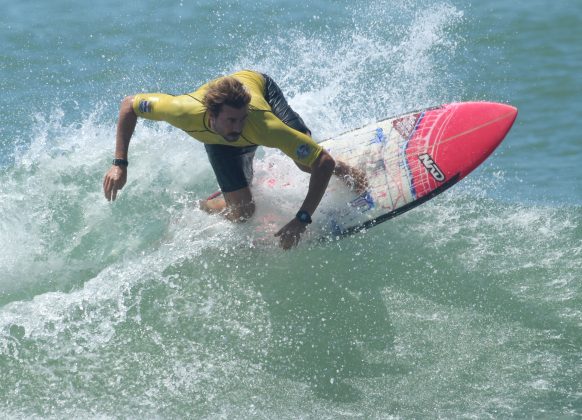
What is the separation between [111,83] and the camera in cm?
1066

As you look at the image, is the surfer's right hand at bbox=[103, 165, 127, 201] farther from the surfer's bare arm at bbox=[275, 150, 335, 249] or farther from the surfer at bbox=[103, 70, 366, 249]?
the surfer's bare arm at bbox=[275, 150, 335, 249]

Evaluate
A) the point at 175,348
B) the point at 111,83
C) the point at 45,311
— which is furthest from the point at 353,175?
the point at 111,83

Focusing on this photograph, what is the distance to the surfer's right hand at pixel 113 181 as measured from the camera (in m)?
6.21

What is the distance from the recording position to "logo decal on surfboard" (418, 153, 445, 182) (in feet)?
22.3

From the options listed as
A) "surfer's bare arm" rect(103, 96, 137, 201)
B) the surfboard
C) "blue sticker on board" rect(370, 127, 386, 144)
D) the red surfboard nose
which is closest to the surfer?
"surfer's bare arm" rect(103, 96, 137, 201)

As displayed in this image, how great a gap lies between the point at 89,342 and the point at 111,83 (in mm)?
5406

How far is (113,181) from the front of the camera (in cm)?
621

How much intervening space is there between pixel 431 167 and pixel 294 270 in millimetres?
1351

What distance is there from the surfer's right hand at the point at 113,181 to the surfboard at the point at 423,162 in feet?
5.36

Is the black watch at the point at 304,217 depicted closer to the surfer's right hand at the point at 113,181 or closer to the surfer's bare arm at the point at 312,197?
the surfer's bare arm at the point at 312,197

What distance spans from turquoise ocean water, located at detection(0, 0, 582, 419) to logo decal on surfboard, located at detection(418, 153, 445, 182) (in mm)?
631

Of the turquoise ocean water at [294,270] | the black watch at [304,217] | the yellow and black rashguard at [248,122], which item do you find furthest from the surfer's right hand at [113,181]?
the black watch at [304,217]

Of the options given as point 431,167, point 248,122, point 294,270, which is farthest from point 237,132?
point 431,167

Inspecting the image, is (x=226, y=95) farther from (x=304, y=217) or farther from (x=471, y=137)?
(x=471, y=137)
